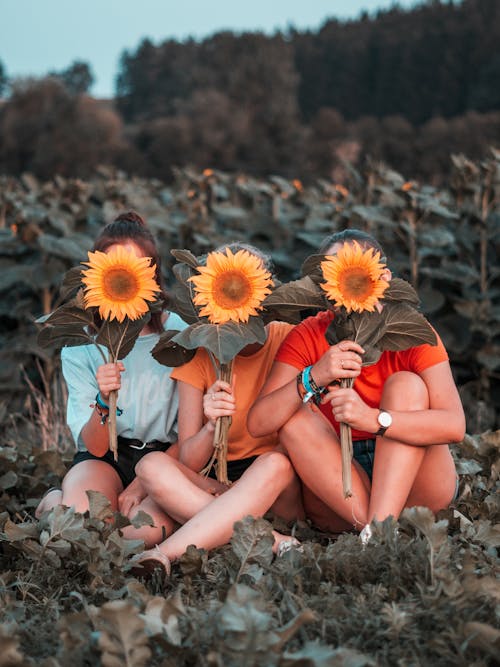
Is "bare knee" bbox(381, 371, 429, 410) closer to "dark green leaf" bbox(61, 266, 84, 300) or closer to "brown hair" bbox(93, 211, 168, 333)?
"brown hair" bbox(93, 211, 168, 333)

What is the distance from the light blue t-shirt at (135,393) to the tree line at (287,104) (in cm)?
1155

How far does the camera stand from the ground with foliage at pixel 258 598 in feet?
6.24

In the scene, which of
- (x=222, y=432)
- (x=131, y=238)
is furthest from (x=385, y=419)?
(x=131, y=238)

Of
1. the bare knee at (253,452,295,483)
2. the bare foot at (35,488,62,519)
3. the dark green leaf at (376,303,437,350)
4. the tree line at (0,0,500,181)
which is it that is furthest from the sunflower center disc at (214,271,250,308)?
the tree line at (0,0,500,181)

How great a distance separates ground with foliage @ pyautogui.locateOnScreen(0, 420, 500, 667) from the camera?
6.24 ft

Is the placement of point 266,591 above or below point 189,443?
below

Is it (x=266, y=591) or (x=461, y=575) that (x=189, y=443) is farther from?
(x=461, y=575)

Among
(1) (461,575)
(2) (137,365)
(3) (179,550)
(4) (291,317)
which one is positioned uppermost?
(4) (291,317)

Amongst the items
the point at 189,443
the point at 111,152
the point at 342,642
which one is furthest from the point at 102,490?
the point at 111,152

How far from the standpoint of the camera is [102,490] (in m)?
3.11

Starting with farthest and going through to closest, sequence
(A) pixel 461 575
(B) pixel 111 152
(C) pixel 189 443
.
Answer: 1. (B) pixel 111 152
2. (C) pixel 189 443
3. (A) pixel 461 575

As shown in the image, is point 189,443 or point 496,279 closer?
point 189,443

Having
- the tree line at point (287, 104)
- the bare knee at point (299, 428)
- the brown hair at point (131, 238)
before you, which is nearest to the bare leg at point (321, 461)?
the bare knee at point (299, 428)

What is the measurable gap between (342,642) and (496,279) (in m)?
4.33
